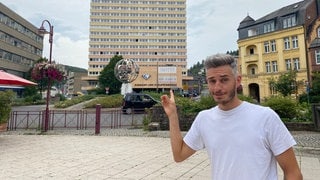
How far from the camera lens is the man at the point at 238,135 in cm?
163

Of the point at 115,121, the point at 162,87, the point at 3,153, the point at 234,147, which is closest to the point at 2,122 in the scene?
the point at 3,153

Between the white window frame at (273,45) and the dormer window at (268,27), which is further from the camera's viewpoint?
the dormer window at (268,27)

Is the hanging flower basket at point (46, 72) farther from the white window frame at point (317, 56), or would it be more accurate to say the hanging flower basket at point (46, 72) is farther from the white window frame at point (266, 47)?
the white window frame at point (266, 47)

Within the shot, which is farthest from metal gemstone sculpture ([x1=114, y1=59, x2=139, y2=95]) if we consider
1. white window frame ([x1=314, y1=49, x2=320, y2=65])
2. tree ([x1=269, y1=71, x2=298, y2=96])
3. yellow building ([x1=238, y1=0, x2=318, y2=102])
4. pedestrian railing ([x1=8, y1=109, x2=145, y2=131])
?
white window frame ([x1=314, y1=49, x2=320, y2=65])

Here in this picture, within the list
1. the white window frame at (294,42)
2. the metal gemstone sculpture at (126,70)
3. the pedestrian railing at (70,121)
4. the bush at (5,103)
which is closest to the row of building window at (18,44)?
the metal gemstone sculpture at (126,70)

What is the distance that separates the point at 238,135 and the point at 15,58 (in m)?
62.0

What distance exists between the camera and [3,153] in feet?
24.1

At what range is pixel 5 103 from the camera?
10.2 m

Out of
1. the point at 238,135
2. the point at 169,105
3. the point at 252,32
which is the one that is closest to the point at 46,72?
the point at 169,105

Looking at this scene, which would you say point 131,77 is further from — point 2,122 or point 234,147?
point 234,147

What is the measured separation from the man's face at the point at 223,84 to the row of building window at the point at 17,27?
58168mm

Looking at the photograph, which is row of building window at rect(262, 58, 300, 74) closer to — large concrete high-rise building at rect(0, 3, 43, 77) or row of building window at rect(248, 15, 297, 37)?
row of building window at rect(248, 15, 297, 37)

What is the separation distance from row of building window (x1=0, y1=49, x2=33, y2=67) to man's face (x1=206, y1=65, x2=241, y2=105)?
5717cm

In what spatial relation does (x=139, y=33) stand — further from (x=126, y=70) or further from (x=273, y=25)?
(x=126, y=70)
